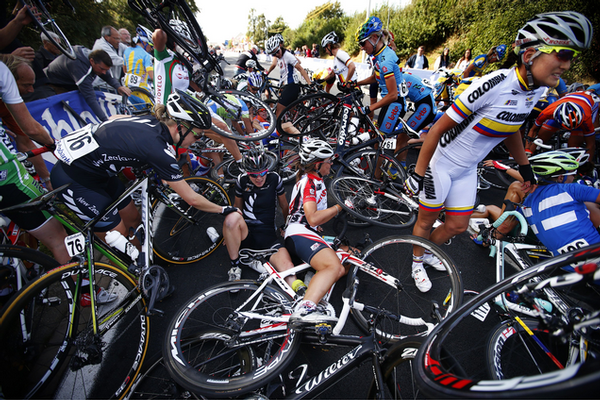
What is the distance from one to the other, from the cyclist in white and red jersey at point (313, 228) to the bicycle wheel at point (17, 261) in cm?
210

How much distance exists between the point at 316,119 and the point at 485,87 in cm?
368

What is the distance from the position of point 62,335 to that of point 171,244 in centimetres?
164

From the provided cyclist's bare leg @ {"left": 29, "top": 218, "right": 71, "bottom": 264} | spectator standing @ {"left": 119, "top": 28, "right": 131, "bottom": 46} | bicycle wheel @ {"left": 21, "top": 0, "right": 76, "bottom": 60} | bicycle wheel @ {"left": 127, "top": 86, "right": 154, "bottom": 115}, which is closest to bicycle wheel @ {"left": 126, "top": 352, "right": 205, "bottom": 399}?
cyclist's bare leg @ {"left": 29, "top": 218, "right": 71, "bottom": 264}

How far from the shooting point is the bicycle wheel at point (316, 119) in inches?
204

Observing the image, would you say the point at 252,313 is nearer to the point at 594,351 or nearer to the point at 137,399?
the point at 137,399

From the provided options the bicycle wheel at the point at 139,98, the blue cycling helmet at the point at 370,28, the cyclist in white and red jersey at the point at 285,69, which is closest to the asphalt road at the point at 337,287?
the blue cycling helmet at the point at 370,28

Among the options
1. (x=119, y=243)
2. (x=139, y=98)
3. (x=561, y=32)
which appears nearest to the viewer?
(x=561, y=32)

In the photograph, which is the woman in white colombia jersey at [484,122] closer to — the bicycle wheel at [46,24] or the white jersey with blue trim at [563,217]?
the white jersey with blue trim at [563,217]

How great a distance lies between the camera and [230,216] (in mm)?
2879

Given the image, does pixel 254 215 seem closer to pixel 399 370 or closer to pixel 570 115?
pixel 399 370

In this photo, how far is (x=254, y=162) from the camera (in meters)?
3.00

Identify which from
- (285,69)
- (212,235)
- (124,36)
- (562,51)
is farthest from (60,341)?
(124,36)

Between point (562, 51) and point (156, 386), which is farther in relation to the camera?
point (156, 386)

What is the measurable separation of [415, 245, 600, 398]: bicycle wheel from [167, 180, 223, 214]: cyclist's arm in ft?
6.94
